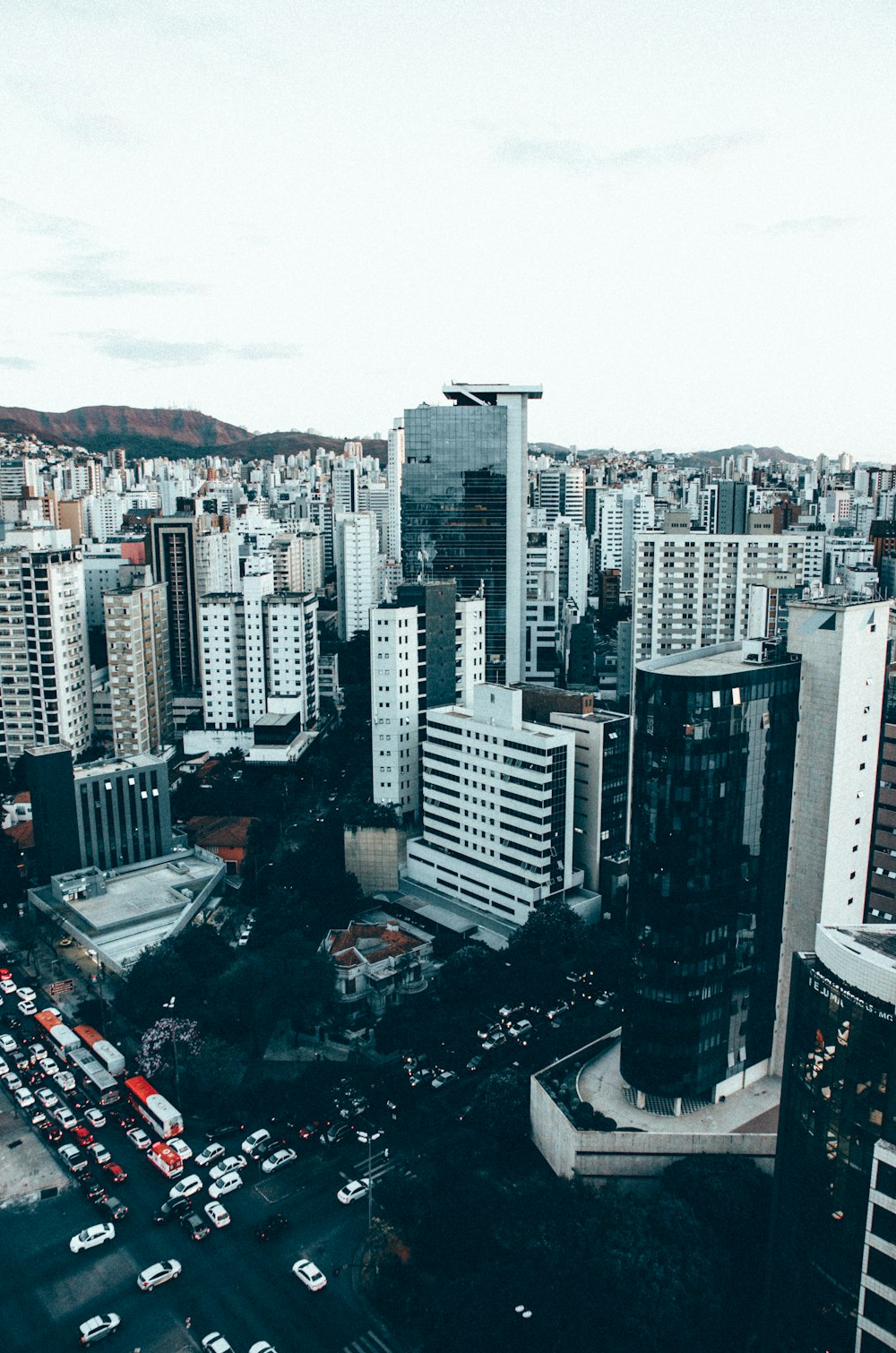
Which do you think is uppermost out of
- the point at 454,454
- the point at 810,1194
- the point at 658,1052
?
the point at 454,454

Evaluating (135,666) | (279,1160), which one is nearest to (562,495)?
(135,666)

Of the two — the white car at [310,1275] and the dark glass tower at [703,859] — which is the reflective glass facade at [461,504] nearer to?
the dark glass tower at [703,859]

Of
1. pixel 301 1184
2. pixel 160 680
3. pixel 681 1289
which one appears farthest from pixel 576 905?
pixel 160 680

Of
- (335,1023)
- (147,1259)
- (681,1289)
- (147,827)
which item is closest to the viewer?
(681,1289)

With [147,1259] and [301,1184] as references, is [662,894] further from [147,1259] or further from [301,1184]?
[147,1259]

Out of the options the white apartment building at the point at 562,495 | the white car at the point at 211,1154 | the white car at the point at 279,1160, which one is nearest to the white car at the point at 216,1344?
the white car at the point at 279,1160

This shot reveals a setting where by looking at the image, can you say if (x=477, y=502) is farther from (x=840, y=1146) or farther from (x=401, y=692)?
(x=840, y=1146)

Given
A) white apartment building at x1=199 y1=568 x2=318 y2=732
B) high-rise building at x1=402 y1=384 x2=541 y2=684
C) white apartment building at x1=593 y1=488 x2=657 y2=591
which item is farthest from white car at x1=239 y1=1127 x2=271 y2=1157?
white apartment building at x1=593 y1=488 x2=657 y2=591

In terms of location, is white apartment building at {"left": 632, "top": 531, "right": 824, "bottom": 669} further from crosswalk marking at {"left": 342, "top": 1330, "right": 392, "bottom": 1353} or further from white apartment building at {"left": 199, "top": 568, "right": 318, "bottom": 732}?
crosswalk marking at {"left": 342, "top": 1330, "right": 392, "bottom": 1353}
